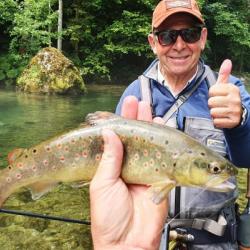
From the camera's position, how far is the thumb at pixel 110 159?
8.07 ft

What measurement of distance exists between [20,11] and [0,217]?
1961cm

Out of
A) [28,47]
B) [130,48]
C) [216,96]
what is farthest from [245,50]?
[216,96]

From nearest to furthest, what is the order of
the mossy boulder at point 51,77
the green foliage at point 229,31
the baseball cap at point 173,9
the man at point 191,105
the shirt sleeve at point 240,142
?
the shirt sleeve at point 240,142 → the man at point 191,105 → the baseball cap at point 173,9 → the mossy boulder at point 51,77 → the green foliage at point 229,31

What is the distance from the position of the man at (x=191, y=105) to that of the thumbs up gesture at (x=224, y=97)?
1.25ft

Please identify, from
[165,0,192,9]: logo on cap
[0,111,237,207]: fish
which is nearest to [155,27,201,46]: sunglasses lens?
[165,0,192,9]: logo on cap

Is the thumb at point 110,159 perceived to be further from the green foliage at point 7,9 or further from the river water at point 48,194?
the green foliage at point 7,9

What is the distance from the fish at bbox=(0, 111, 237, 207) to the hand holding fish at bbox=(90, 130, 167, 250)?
3.7 inches

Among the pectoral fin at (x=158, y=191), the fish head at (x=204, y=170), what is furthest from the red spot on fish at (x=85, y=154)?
the fish head at (x=204, y=170)

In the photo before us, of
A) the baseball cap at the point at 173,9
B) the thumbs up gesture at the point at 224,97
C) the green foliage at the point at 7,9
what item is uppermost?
the green foliage at the point at 7,9

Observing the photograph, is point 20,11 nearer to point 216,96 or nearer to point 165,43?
point 165,43

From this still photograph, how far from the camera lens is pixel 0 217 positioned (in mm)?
6465

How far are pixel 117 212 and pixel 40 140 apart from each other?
8824mm

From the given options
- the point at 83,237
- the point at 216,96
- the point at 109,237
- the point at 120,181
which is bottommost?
the point at 83,237

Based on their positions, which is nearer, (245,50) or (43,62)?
(43,62)
